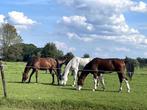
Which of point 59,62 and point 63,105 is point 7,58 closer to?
point 59,62

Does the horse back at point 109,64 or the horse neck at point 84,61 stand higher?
the horse neck at point 84,61

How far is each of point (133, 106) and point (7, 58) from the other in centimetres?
9005

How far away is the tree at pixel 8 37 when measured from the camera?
108200 mm

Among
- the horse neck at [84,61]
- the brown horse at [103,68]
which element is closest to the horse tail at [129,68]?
the brown horse at [103,68]

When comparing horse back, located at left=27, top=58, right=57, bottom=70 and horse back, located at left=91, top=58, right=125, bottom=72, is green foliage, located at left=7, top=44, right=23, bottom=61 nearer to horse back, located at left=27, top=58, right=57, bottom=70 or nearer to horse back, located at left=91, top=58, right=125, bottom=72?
horse back, located at left=27, top=58, right=57, bottom=70

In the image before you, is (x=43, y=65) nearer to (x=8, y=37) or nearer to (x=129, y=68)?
(x=129, y=68)

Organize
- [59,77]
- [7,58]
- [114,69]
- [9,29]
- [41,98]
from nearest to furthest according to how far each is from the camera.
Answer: [41,98] < [114,69] < [59,77] < [7,58] < [9,29]

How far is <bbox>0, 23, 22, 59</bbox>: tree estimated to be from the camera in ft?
355

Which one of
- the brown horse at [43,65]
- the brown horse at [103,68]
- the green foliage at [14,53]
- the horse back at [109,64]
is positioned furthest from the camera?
the green foliage at [14,53]

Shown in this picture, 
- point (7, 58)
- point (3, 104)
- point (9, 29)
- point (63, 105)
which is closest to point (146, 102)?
point (63, 105)

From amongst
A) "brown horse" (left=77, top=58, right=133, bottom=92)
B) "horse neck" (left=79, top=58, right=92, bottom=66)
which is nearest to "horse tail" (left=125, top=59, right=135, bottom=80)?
"brown horse" (left=77, top=58, right=133, bottom=92)

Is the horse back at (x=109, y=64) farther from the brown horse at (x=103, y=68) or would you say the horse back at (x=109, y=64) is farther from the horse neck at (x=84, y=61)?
the horse neck at (x=84, y=61)

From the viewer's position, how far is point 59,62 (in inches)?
1276

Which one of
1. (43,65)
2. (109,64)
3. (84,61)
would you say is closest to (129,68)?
(109,64)
